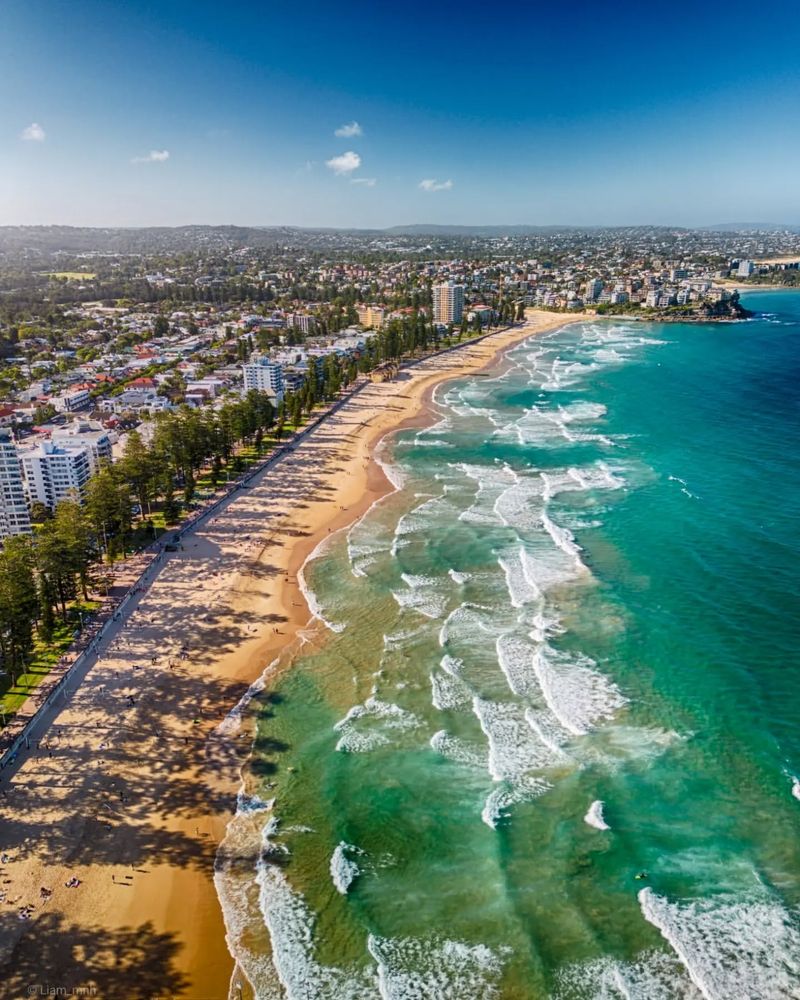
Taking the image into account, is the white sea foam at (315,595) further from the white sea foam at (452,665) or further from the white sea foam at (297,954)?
the white sea foam at (297,954)

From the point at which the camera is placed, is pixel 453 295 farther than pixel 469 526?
Yes

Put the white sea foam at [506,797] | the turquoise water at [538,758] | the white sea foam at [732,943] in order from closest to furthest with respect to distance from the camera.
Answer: the white sea foam at [732,943], the turquoise water at [538,758], the white sea foam at [506,797]

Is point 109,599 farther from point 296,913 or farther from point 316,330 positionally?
point 316,330

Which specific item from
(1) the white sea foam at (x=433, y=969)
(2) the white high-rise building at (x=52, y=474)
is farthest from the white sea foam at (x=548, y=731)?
(2) the white high-rise building at (x=52, y=474)

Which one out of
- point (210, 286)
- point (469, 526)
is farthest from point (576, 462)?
point (210, 286)

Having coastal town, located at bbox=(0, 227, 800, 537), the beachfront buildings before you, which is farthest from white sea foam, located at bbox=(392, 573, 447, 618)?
the beachfront buildings
